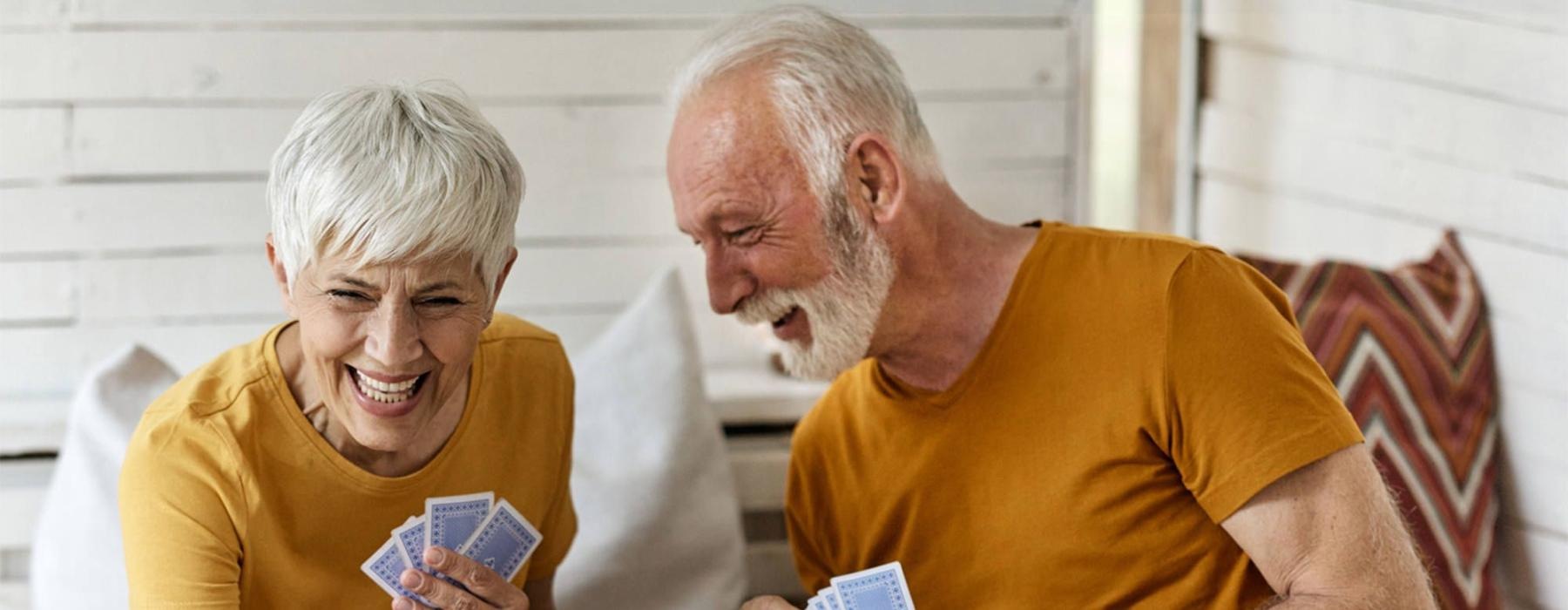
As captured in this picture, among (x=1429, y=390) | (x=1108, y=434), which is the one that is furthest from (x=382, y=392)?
(x=1429, y=390)

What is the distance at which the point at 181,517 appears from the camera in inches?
56.8

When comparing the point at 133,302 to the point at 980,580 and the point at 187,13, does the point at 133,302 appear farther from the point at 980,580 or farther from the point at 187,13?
the point at 980,580

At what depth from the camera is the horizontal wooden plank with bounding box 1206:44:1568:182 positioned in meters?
1.96

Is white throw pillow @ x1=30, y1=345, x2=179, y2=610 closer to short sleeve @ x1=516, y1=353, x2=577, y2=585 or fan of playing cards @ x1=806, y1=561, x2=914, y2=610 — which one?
short sleeve @ x1=516, y1=353, x2=577, y2=585

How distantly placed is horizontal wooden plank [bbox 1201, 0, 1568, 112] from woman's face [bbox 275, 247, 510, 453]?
1.41 metres

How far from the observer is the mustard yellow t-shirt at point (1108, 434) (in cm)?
152

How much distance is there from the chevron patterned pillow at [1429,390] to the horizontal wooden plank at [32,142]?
1858 mm

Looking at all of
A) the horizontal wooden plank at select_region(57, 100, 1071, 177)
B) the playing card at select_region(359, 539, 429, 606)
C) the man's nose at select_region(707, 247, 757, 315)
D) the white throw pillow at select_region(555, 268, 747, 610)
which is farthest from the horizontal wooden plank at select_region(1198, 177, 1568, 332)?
the playing card at select_region(359, 539, 429, 606)

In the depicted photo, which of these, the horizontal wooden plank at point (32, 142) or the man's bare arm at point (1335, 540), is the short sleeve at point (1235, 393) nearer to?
the man's bare arm at point (1335, 540)

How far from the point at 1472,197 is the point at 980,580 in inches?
38.7

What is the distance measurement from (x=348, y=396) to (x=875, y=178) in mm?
629

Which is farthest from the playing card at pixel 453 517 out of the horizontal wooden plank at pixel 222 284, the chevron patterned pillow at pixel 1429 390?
the chevron patterned pillow at pixel 1429 390

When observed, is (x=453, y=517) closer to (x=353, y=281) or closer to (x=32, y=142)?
(x=353, y=281)

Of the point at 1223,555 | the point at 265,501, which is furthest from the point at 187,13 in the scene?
the point at 1223,555
